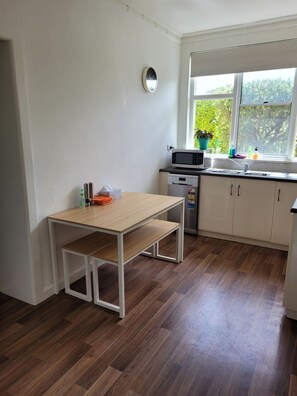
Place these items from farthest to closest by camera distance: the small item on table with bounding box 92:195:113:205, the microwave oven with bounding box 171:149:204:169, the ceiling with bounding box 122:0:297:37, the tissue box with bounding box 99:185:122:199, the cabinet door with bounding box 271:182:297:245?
1. the microwave oven with bounding box 171:149:204:169
2. the cabinet door with bounding box 271:182:297:245
3. the ceiling with bounding box 122:0:297:37
4. the tissue box with bounding box 99:185:122:199
5. the small item on table with bounding box 92:195:113:205

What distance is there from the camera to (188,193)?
3.94 meters

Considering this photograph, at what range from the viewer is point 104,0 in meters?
2.73

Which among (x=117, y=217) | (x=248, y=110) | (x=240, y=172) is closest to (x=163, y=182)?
(x=240, y=172)

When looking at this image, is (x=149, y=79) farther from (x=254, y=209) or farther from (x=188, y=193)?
(x=254, y=209)

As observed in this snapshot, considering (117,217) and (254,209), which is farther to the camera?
(254,209)

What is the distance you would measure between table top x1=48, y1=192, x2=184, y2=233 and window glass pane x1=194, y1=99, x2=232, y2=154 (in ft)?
5.43

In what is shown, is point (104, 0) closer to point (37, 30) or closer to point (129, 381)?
point (37, 30)

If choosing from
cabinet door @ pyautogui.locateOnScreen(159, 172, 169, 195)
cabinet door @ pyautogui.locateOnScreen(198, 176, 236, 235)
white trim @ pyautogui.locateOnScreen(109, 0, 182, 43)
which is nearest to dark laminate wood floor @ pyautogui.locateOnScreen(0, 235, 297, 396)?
cabinet door @ pyautogui.locateOnScreen(198, 176, 236, 235)

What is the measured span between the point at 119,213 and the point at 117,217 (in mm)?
122

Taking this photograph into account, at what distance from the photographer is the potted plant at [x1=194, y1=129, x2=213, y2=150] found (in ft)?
13.7

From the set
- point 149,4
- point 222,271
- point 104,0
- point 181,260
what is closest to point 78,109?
point 104,0

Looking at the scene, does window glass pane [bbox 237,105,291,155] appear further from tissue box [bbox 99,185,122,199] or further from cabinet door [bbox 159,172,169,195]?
tissue box [bbox 99,185,122,199]


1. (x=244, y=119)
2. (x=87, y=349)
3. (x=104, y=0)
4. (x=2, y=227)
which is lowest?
(x=87, y=349)

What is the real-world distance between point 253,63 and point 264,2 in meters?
0.80
